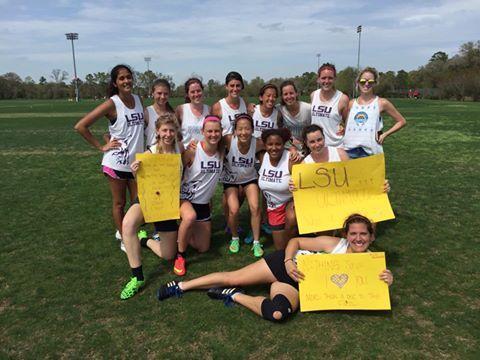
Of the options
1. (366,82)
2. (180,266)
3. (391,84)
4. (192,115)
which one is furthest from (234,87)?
(391,84)

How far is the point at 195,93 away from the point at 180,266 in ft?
6.88

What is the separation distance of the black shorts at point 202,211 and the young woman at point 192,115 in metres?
0.80

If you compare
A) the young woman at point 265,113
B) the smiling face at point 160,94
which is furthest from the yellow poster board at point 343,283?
the smiling face at point 160,94

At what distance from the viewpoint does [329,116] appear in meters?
4.90

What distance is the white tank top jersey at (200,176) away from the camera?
459 centimetres

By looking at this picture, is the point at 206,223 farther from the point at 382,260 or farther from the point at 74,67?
the point at 74,67

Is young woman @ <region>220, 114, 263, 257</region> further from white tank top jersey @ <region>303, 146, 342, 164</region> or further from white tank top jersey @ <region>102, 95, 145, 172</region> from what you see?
white tank top jersey @ <region>102, 95, 145, 172</region>

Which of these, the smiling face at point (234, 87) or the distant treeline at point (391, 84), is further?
the distant treeline at point (391, 84)

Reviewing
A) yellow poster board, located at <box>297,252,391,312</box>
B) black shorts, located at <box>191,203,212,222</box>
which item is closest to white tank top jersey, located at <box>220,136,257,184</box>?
black shorts, located at <box>191,203,212,222</box>

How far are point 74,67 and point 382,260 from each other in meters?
92.9

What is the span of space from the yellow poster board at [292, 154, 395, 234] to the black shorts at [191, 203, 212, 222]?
1.23 meters

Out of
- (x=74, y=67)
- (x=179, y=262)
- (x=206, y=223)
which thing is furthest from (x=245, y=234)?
(x=74, y=67)

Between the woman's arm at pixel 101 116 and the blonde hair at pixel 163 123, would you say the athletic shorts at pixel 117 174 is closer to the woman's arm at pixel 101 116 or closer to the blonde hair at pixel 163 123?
the woman's arm at pixel 101 116

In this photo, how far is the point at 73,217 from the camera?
20.3 feet
